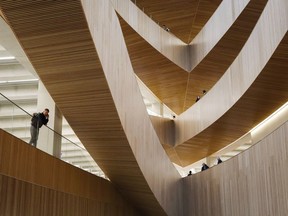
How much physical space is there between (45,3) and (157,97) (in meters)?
12.9

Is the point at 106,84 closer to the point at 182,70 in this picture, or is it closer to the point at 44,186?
the point at 44,186

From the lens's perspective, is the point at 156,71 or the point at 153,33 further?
the point at 156,71

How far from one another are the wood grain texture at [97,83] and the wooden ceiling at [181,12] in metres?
6.93

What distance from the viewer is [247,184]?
10453 mm

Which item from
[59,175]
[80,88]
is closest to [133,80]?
[80,88]

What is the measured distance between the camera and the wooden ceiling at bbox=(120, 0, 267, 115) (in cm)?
1364

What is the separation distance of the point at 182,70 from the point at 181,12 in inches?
102

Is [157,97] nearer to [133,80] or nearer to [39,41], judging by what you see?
[133,80]

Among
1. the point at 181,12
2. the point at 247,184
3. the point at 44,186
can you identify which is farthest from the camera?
the point at 181,12

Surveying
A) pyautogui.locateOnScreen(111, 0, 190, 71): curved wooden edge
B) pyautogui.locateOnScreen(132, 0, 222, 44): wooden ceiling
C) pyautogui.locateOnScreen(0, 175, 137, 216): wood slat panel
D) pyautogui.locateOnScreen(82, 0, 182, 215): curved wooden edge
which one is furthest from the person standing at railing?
pyautogui.locateOnScreen(132, 0, 222, 44): wooden ceiling

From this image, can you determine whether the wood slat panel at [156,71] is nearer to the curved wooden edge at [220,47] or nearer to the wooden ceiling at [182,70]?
the wooden ceiling at [182,70]

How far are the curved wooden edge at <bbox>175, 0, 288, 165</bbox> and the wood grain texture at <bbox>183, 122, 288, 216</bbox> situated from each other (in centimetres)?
171

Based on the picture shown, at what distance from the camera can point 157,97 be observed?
18.8 m

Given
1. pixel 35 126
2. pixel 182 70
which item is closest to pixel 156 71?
pixel 182 70
